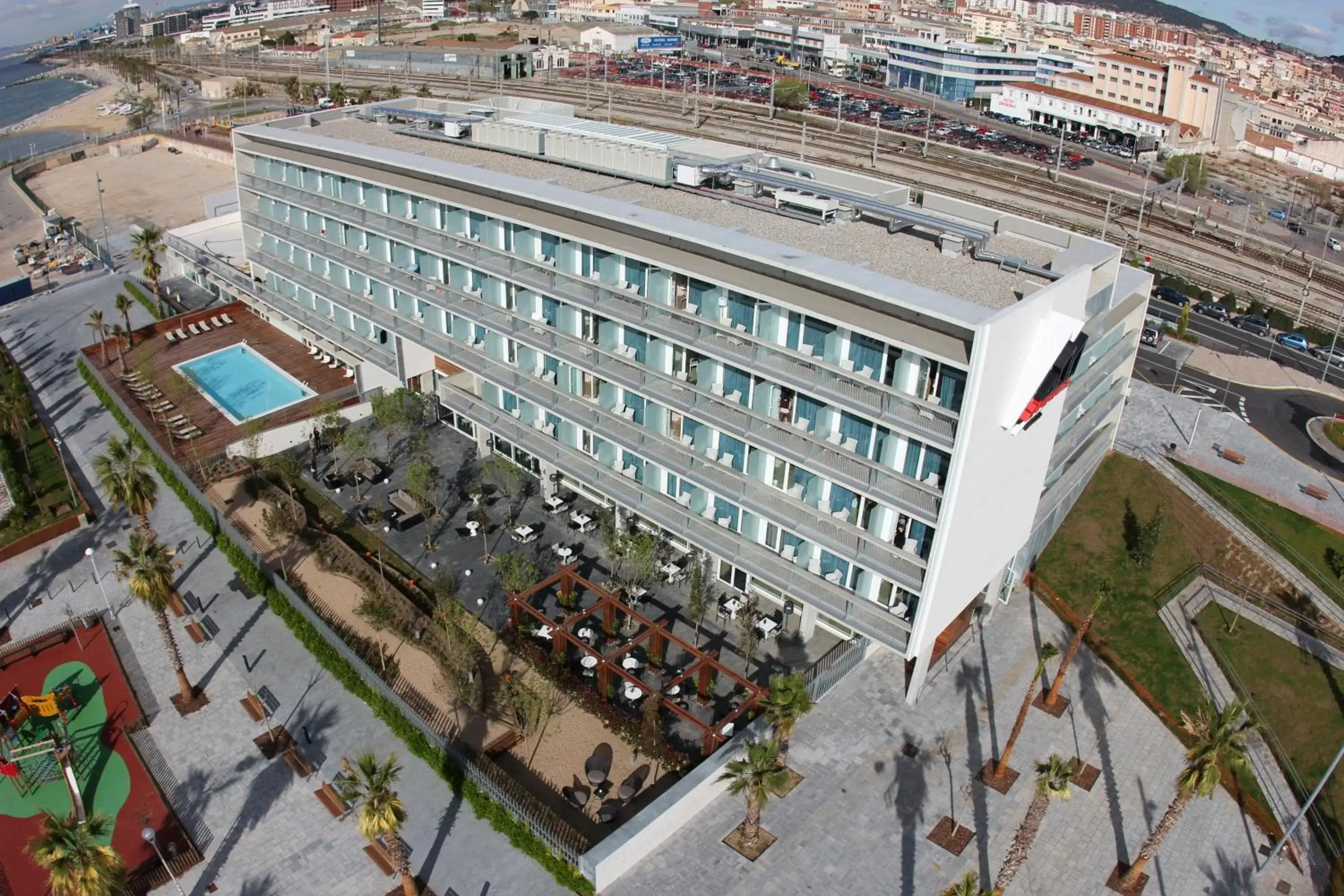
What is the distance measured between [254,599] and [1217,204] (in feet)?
468

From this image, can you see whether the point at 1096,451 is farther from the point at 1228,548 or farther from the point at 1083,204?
the point at 1083,204

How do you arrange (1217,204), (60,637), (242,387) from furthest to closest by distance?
(1217,204)
(242,387)
(60,637)

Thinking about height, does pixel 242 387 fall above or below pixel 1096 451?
below

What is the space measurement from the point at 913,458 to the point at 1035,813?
1326 centimetres

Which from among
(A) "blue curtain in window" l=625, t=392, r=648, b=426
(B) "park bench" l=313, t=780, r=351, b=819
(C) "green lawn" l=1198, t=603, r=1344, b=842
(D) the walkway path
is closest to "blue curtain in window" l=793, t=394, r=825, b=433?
(A) "blue curtain in window" l=625, t=392, r=648, b=426

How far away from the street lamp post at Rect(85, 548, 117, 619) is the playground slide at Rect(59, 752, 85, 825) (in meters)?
11.3

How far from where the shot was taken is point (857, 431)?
125 feet

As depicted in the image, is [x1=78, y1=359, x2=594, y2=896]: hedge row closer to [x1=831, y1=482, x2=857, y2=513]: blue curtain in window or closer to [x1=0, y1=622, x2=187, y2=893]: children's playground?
→ [x1=0, y1=622, x2=187, y2=893]: children's playground

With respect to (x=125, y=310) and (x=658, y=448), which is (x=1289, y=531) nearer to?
(x=658, y=448)

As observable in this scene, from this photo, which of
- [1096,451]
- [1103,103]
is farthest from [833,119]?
[1096,451]

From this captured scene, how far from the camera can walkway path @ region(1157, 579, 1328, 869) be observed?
121 ft

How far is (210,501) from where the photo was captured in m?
53.7

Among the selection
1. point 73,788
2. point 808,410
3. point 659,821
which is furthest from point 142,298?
point 659,821

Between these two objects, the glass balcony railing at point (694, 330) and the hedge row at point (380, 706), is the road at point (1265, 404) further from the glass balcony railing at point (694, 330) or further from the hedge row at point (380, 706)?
the hedge row at point (380, 706)
